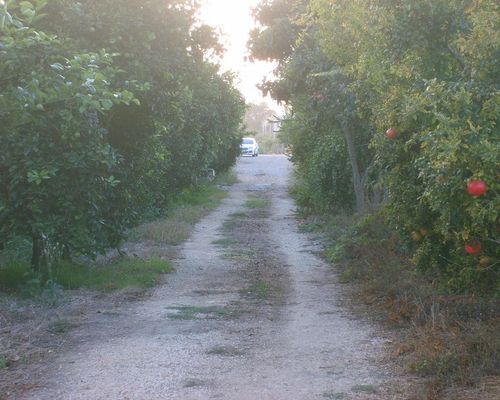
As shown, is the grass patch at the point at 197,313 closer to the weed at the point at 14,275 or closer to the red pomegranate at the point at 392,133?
the weed at the point at 14,275

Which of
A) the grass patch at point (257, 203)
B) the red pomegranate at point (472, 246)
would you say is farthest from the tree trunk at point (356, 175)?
the red pomegranate at point (472, 246)

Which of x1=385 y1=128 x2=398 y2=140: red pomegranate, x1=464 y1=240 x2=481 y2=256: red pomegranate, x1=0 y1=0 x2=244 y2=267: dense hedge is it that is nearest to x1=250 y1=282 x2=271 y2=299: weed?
x1=0 y1=0 x2=244 y2=267: dense hedge

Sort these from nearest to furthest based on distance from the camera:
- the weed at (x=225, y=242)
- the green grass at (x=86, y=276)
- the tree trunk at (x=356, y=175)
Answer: the green grass at (x=86, y=276) < the weed at (x=225, y=242) < the tree trunk at (x=356, y=175)

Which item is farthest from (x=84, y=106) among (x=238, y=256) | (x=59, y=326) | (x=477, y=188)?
(x=238, y=256)

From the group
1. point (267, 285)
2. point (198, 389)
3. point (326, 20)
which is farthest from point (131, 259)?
point (198, 389)

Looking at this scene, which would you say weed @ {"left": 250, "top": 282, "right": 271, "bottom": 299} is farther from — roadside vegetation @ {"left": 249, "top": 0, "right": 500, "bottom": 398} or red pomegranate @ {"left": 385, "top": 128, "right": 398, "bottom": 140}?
red pomegranate @ {"left": 385, "top": 128, "right": 398, "bottom": 140}

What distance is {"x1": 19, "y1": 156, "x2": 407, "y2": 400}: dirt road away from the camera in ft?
21.3

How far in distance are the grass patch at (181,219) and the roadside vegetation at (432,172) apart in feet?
14.1

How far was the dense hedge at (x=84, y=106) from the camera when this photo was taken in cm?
883

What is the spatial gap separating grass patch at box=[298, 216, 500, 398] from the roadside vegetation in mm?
18

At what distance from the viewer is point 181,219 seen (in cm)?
1997

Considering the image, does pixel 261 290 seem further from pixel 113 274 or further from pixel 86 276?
pixel 86 276

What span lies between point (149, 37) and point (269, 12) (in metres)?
10.7

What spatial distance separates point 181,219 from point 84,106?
11326 millimetres
